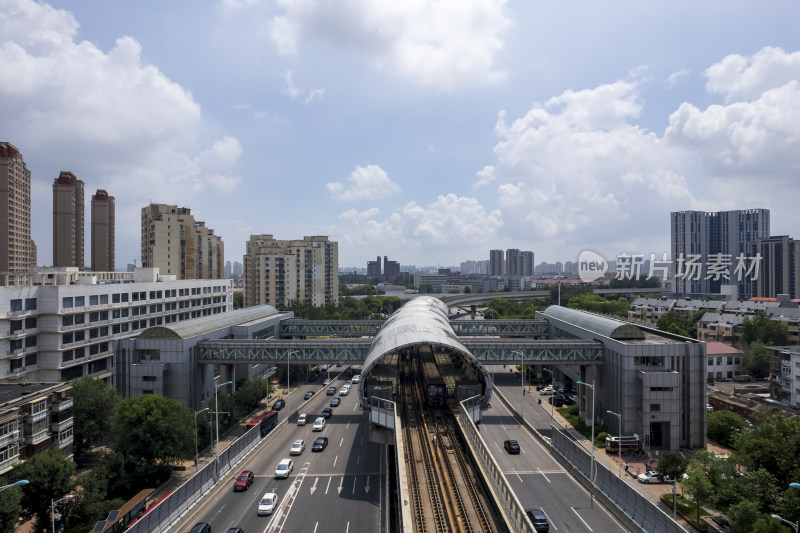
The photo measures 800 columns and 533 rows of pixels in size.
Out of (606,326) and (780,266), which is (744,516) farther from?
(780,266)

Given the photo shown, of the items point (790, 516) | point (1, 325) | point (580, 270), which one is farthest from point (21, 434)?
point (580, 270)

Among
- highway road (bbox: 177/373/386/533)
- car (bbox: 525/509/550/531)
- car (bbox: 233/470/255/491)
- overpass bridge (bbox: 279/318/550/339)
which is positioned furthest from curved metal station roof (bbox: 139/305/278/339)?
car (bbox: 525/509/550/531)

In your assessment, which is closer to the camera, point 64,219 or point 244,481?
point 244,481

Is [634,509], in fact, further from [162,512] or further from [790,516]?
[162,512]

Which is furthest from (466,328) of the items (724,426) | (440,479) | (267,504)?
(267,504)

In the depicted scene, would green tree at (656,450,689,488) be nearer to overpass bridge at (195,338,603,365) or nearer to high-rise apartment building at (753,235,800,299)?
overpass bridge at (195,338,603,365)

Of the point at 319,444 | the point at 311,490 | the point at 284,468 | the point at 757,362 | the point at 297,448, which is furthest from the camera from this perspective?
the point at 757,362
